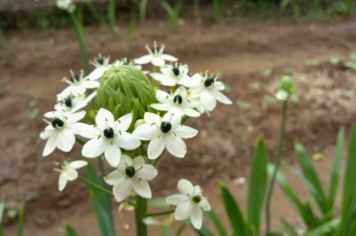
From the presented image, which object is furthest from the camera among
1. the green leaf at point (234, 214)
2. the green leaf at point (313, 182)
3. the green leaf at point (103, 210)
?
the green leaf at point (313, 182)

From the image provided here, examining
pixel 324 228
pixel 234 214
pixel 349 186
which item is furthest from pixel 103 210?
pixel 349 186

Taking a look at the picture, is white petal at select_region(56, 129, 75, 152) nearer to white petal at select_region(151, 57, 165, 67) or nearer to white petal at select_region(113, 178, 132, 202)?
white petal at select_region(113, 178, 132, 202)

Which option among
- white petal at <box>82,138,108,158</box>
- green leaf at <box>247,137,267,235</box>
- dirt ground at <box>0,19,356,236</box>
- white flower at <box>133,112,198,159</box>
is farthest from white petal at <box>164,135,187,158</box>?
dirt ground at <box>0,19,356,236</box>

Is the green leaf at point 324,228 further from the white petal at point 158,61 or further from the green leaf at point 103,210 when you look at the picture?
the white petal at point 158,61

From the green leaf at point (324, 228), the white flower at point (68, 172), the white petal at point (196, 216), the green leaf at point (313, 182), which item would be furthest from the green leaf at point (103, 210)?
the green leaf at point (313, 182)

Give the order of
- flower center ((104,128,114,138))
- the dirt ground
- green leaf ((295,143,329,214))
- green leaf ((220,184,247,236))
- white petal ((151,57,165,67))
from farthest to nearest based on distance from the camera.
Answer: the dirt ground, green leaf ((295,143,329,214)), green leaf ((220,184,247,236)), white petal ((151,57,165,67)), flower center ((104,128,114,138))

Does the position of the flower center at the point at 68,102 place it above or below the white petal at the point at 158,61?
below
